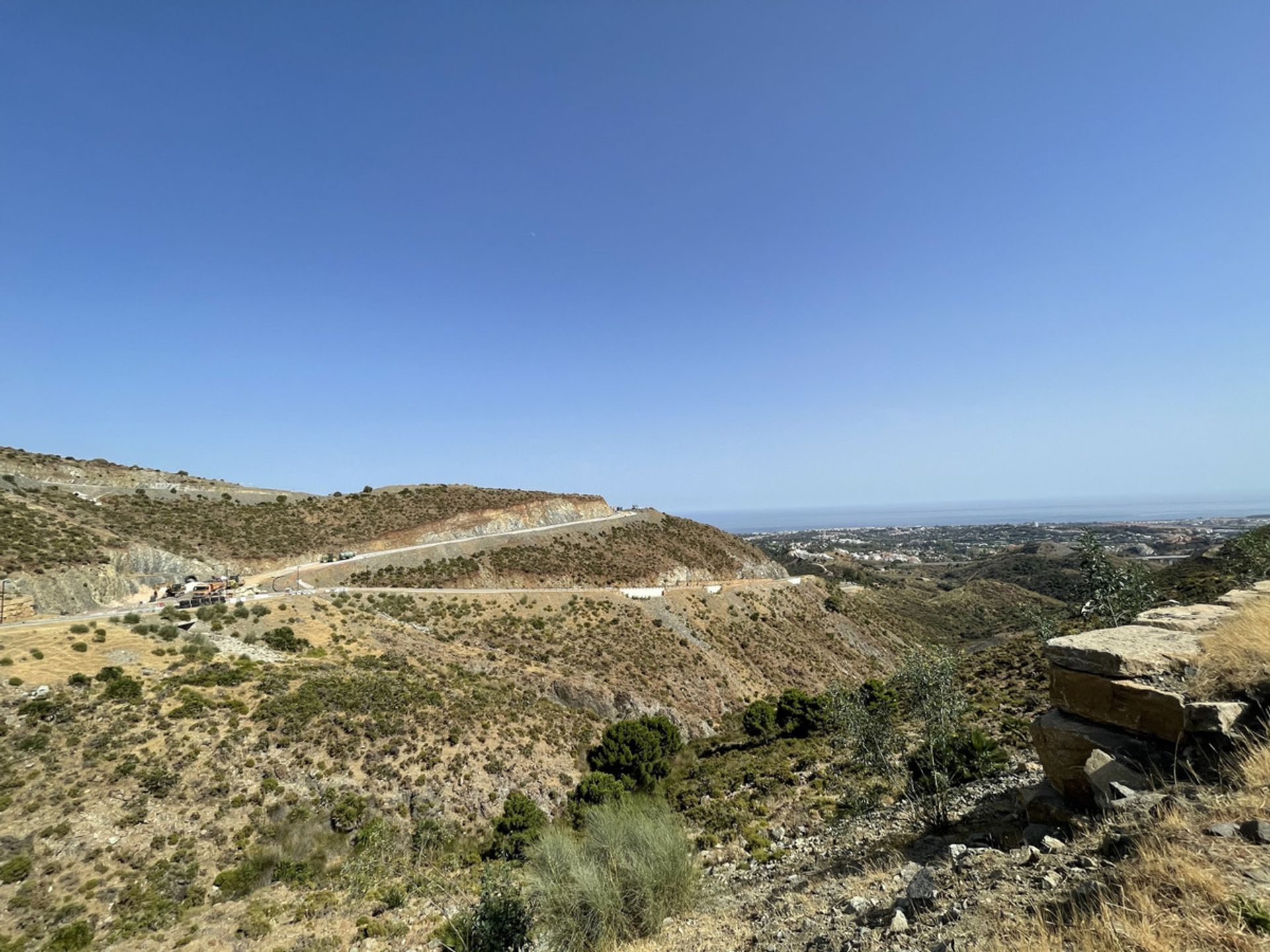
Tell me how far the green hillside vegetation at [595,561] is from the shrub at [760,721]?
2231cm

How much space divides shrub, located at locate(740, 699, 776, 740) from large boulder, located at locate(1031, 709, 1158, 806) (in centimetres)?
2129

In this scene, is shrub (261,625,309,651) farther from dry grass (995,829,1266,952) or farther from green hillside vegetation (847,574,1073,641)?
green hillside vegetation (847,574,1073,641)

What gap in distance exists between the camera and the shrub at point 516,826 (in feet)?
56.5

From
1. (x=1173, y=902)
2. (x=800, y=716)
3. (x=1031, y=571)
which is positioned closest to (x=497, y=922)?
(x=1173, y=902)

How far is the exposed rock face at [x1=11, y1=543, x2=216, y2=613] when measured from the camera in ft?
89.4

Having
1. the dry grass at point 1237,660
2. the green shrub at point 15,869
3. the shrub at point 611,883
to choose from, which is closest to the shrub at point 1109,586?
the dry grass at point 1237,660

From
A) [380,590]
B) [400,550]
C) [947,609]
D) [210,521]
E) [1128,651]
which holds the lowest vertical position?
[947,609]

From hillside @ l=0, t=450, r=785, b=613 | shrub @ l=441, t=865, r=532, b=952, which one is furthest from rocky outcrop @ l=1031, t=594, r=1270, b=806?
hillside @ l=0, t=450, r=785, b=613

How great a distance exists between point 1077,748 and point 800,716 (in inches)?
885

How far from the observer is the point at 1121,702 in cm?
853

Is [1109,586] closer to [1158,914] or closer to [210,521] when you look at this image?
[1158,914]

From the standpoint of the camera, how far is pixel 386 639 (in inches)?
1195

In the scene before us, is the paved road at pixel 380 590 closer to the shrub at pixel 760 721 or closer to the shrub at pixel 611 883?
the shrub at pixel 760 721

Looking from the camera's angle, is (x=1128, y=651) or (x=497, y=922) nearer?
(x=1128, y=651)
